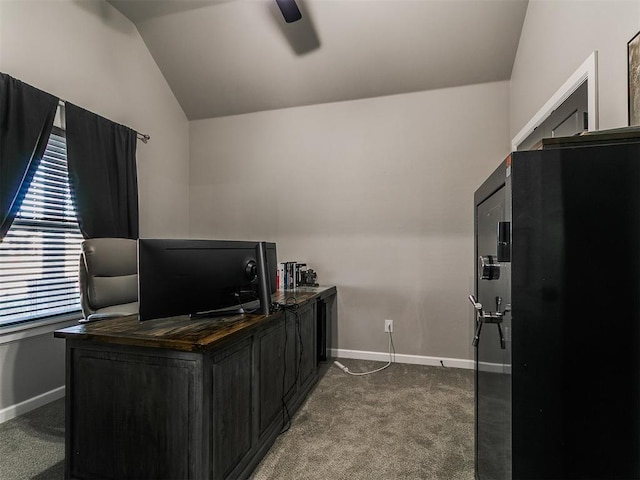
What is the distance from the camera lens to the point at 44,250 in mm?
2322

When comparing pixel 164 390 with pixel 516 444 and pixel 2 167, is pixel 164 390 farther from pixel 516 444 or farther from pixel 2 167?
pixel 2 167

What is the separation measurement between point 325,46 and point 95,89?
2.00 metres

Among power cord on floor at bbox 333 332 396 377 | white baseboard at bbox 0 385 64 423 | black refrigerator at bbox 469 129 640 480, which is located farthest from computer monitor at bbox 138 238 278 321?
white baseboard at bbox 0 385 64 423

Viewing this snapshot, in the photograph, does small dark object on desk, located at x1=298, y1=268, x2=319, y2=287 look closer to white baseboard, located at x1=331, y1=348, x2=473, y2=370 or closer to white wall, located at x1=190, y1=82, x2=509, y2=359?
white wall, located at x1=190, y1=82, x2=509, y2=359

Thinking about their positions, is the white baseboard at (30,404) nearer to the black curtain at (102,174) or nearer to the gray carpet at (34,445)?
the gray carpet at (34,445)

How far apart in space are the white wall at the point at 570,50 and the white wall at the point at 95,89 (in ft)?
11.0

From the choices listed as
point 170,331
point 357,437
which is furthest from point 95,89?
point 357,437

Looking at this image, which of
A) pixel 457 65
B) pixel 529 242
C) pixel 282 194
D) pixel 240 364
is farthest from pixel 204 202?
pixel 529 242

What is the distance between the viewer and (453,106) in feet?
9.96

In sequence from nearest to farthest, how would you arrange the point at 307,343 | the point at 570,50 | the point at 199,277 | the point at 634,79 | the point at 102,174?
the point at 634,79, the point at 199,277, the point at 570,50, the point at 307,343, the point at 102,174

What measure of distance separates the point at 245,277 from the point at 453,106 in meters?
2.61

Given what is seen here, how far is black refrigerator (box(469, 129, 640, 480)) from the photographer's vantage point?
0.76 meters

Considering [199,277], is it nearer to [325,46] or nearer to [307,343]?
[307,343]

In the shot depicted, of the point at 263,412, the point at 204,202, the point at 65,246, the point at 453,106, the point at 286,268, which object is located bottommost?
the point at 263,412
